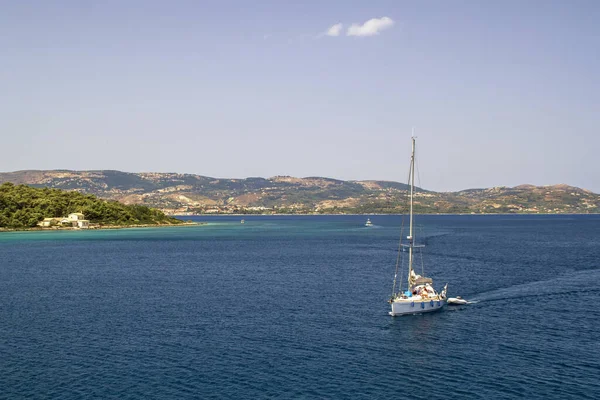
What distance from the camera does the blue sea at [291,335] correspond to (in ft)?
130

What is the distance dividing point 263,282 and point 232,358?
4031 cm

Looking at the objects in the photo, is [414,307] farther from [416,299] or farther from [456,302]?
[456,302]

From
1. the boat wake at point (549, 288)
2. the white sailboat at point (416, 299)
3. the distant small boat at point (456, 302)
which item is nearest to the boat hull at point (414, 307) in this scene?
the white sailboat at point (416, 299)

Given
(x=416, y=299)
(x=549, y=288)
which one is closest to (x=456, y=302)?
(x=416, y=299)

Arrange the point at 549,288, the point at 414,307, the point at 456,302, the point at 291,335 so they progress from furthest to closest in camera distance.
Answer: the point at 549,288
the point at 456,302
the point at 414,307
the point at 291,335

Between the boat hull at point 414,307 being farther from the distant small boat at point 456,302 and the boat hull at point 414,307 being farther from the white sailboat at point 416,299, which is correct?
the distant small boat at point 456,302

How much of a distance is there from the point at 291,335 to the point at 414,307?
655 inches

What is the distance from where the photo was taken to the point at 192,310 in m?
64.6

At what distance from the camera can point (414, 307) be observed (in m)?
61.7

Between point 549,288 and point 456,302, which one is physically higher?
point 549,288

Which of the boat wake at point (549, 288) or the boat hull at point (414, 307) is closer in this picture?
the boat hull at point (414, 307)

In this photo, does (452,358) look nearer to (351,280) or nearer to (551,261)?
(351,280)

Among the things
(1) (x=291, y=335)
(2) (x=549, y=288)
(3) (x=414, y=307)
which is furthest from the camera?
(2) (x=549, y=288)

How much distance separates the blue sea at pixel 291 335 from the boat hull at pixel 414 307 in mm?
1187
